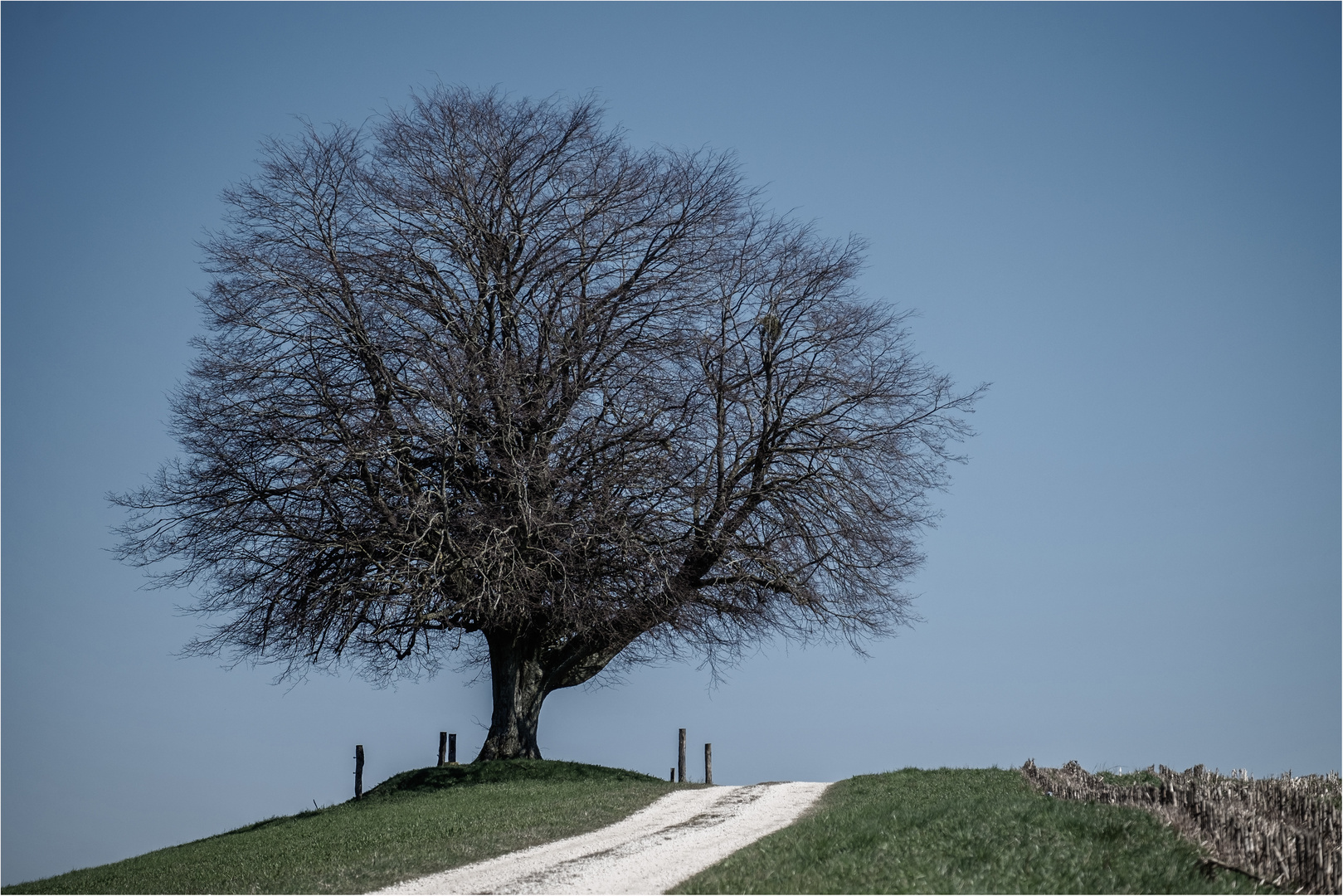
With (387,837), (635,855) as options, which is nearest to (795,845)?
(635,855)

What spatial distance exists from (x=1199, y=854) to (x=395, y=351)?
54.4ft

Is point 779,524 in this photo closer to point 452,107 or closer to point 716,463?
point 716,463

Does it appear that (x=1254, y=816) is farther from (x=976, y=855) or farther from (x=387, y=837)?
(x=387, y=837)

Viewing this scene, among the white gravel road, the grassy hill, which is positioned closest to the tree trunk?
the grassy hill

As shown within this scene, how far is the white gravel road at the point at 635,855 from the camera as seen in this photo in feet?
37.0

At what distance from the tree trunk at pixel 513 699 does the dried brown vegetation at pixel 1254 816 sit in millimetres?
11280

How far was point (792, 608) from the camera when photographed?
2388 cm

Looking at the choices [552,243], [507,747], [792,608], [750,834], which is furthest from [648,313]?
[750,834]

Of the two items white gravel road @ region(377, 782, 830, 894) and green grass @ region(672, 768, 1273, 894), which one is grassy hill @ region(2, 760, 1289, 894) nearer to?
green grass @ region(672, 768, 1273, 894)

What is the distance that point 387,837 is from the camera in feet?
49.8

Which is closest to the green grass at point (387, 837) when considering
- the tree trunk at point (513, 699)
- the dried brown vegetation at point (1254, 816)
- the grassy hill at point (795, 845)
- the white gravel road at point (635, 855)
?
the grassy hill at point (795, 845)

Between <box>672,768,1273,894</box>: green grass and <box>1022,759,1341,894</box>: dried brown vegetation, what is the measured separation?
224mm

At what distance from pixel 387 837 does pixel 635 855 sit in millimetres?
4265

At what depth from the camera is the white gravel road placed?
37.0ft
